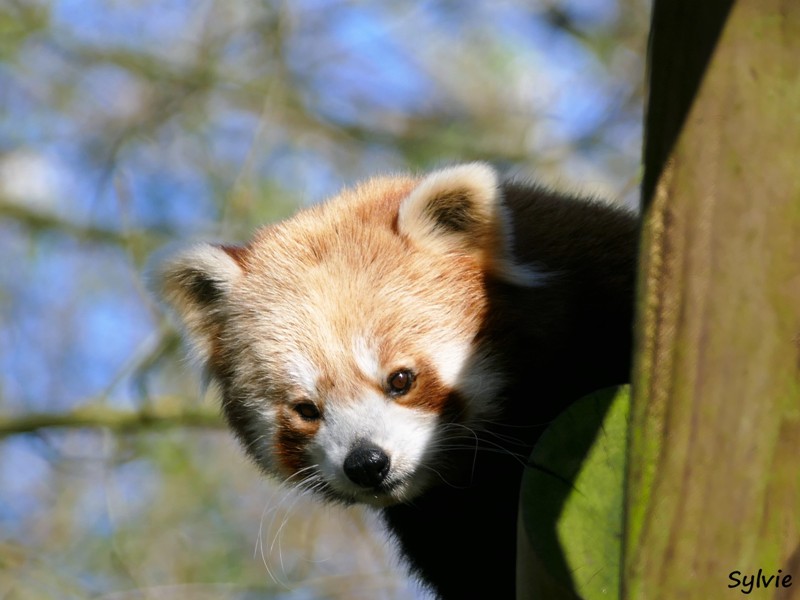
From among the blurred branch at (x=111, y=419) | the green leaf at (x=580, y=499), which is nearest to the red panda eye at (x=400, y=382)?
the green leaf at (x=580, y=499)

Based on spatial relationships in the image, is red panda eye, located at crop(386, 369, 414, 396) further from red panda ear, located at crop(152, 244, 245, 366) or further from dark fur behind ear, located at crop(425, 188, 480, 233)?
red panda ear, located at crop(152, 244, 245, 366)

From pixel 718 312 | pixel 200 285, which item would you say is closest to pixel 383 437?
pixel 200 285

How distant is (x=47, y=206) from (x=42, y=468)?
5.72 ft

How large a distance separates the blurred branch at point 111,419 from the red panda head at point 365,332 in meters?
2.10

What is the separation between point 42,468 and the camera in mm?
6238

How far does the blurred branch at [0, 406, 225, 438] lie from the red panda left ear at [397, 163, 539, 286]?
253cm

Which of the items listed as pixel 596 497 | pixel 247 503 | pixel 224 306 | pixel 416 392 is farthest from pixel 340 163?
pixel 596 497

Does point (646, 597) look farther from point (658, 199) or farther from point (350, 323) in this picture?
point (350, 323)

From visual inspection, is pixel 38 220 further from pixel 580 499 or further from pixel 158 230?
pixel 580 499

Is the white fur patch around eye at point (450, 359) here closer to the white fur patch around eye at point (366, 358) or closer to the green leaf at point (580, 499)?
the white fur patch around eye at point (366, 358)

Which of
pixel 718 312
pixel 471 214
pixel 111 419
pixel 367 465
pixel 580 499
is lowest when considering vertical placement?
pixel 111 419

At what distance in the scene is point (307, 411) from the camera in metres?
2.87

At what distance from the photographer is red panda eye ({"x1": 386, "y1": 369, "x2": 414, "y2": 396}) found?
2.76 m

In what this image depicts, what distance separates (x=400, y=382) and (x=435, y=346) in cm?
16
